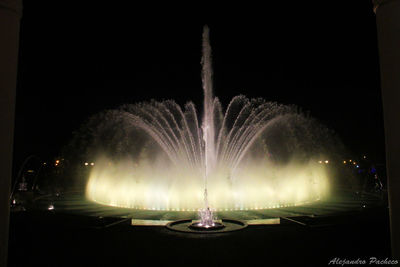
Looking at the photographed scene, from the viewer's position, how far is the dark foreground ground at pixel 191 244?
741 cm

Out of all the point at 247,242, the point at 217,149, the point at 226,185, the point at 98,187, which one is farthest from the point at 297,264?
the point at 98,187

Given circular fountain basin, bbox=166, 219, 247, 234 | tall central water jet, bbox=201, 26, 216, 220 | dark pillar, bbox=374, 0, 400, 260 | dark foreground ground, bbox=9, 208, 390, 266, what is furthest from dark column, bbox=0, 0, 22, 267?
tall central water jet, bbox=201, 26, 216, 220

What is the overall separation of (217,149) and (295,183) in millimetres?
5967

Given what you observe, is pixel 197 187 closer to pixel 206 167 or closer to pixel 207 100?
pixel 206 167

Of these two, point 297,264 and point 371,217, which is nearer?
point 297,264

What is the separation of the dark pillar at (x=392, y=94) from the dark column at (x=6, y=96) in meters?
5.59

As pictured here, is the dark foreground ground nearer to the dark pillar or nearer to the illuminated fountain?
the dark pillar

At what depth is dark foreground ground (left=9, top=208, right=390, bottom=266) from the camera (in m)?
7.41

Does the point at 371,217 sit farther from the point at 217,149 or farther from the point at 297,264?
the point at 217,149

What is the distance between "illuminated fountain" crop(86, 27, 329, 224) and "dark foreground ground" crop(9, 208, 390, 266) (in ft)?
21.5

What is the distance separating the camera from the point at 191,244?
28.8 feet

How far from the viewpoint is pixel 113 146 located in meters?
33.7

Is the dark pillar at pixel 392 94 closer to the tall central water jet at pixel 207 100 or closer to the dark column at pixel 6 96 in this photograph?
the dark column at pixel 6 96

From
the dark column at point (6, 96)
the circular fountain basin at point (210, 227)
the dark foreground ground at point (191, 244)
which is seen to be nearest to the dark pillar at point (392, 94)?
the dark foreground ground at point (191, 244)
